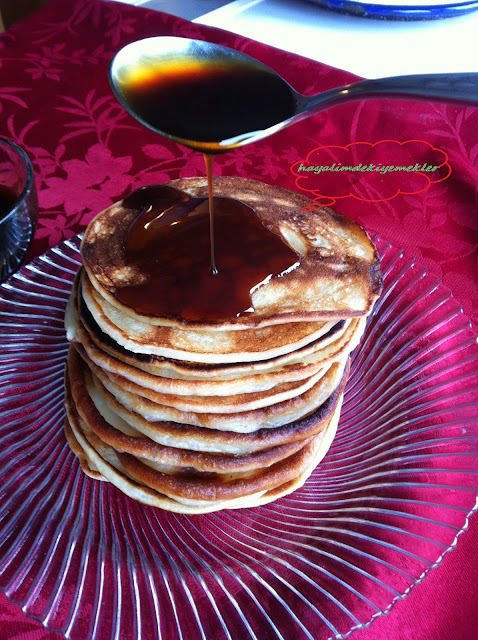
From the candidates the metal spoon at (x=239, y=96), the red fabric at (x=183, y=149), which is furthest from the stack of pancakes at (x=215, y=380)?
the red fabric at (x=183, y=149)

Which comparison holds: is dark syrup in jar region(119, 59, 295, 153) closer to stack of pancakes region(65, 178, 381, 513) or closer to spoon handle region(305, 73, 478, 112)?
spoon handle region(305, 73, 478, 112)

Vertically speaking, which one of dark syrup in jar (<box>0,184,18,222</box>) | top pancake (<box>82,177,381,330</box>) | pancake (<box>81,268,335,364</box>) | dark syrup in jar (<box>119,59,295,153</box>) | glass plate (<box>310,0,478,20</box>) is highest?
glass plate (<box>310,0,478,20</box>)

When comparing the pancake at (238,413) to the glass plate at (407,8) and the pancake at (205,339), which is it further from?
the glass plate at (407,8)

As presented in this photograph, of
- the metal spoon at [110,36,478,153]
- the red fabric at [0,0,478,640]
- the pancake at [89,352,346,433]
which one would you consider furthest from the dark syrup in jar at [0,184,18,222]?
the pancake at [89,352,346,433]

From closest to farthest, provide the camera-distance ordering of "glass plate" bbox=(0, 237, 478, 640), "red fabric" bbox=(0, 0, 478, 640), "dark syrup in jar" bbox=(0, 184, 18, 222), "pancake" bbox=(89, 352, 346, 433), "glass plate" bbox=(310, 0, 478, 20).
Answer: "glass plate" bbox=(0, 237, 478, 640)
"pancake" bbox=(89, 352, 346, 433)
"dark syrup in jar" bbox=(0, 184, 18, 222)
"red fabric" bbox=(0, 0, 478, 640)
"glass plate" bbox=(310, 0, 478, 20)

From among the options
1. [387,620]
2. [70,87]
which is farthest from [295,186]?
[387,620]

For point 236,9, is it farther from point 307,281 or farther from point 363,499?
point 363,499
